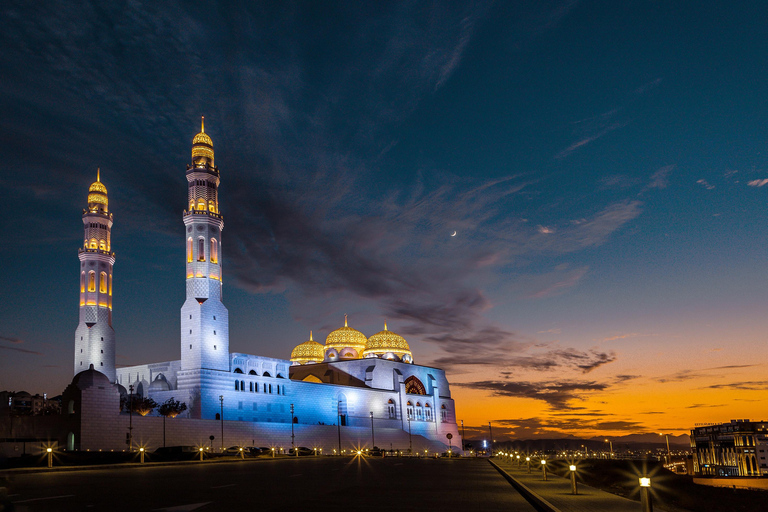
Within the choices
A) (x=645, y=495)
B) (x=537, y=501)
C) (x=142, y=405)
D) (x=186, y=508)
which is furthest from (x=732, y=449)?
(x=186, y=508)

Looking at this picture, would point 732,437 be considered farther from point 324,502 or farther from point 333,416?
point 324,502

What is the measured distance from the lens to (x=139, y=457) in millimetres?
44188

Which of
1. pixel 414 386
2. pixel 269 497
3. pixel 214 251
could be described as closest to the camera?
pixel 269 497

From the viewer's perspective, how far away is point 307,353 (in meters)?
114

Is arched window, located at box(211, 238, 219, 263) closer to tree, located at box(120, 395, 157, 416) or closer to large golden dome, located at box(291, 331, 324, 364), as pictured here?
tree, located at box(120, 395, 157, 416)

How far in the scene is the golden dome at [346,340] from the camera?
115 m

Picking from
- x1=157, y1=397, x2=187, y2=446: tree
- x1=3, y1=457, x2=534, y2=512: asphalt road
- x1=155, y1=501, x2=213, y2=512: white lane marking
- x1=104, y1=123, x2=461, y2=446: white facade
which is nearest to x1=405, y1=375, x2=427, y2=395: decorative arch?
x1=104, y1=123, x2=461, y2=446: white facade

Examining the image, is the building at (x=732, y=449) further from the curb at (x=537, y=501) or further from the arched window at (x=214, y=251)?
the curb at (x=537, y=501)

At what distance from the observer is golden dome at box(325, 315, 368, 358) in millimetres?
115250

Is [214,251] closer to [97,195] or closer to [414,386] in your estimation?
[97,195]

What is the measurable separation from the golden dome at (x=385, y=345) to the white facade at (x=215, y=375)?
48.7ft

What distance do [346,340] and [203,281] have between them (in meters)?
45.5

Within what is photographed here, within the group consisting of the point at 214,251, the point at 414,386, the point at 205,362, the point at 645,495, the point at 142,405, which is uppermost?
the point at 214,251

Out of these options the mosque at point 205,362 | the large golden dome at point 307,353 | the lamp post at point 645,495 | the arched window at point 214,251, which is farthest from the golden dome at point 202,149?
the lamp post at point 645,495
